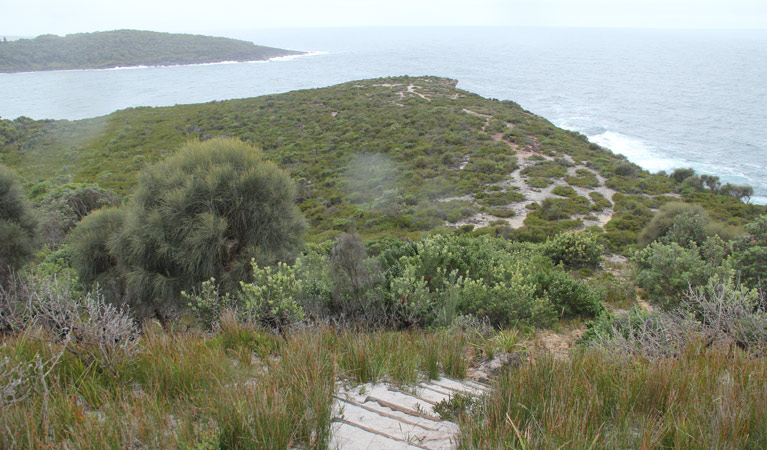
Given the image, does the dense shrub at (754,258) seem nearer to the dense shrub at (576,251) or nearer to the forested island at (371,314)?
the forested island at (371,314)

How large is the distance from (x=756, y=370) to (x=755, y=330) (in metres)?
1.95

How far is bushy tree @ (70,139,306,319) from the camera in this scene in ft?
25.8

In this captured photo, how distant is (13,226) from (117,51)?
439 feet

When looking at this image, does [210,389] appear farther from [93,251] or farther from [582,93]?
[582,93]

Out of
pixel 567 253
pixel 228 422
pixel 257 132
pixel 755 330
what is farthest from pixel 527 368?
pixel 257 132

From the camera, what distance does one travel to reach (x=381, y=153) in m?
29.0

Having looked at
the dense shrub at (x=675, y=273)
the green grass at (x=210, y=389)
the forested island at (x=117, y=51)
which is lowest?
the dense shrub at (x=675, y=273)

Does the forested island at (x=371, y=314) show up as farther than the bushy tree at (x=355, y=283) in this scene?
No

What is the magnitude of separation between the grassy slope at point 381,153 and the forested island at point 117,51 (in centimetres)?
7711

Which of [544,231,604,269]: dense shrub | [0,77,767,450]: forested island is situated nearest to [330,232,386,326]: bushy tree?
[0,77,767,450]: forested island

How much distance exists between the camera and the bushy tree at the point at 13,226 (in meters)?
9.17

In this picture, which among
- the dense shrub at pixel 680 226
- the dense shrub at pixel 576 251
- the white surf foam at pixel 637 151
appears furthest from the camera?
the white surf foam at pixel 637 151

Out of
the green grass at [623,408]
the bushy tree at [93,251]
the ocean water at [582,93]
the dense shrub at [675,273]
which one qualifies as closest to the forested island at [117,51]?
the ocean water at [582,93]

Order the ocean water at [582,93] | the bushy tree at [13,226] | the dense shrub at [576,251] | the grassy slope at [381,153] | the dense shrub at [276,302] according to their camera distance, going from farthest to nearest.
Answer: the ocean water at [582,93], the grassy slope at [381,153], the dense shrub at [576,251], the bushy tree at [13,226], the dense shrub at [276,302]
